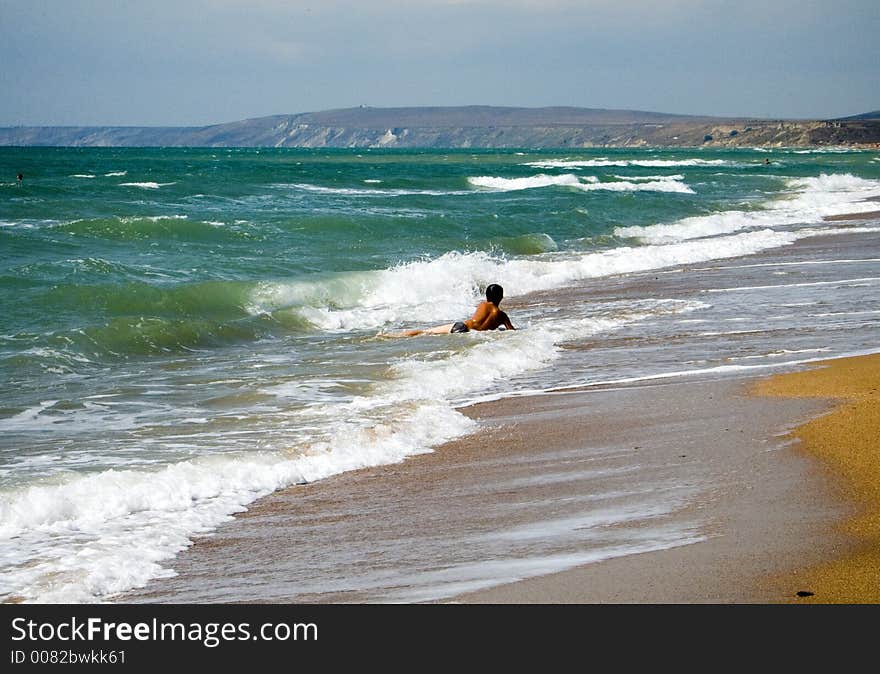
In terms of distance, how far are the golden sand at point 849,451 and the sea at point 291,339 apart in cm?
77

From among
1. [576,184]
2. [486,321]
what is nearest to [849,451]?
[486,321]

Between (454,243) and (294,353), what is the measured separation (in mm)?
13787

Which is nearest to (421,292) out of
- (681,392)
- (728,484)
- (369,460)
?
(681,392)

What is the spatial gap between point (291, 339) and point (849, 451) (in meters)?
8.48

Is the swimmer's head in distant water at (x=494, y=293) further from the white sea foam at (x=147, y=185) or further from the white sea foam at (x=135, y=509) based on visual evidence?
the white sea foam at (x=147, y=185)

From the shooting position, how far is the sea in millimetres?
6184

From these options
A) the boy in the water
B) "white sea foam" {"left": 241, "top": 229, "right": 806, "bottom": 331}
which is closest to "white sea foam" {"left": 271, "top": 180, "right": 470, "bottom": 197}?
"white sea foam" {"left": 241, "top": 229, "right": 806, "bottom": 331}

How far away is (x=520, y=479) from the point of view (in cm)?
644

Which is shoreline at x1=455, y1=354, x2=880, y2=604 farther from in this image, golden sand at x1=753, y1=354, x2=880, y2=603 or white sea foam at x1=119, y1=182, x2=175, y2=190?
white sea foam at x1=119, y1=182, x2=175, y2=190

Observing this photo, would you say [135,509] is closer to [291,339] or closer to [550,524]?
[550,524]

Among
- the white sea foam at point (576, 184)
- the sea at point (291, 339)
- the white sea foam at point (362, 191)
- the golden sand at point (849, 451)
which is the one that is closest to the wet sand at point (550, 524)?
the golden sand at point (849, 451)

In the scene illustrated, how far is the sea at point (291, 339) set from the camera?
6.18 m

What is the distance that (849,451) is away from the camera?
20.8ft
